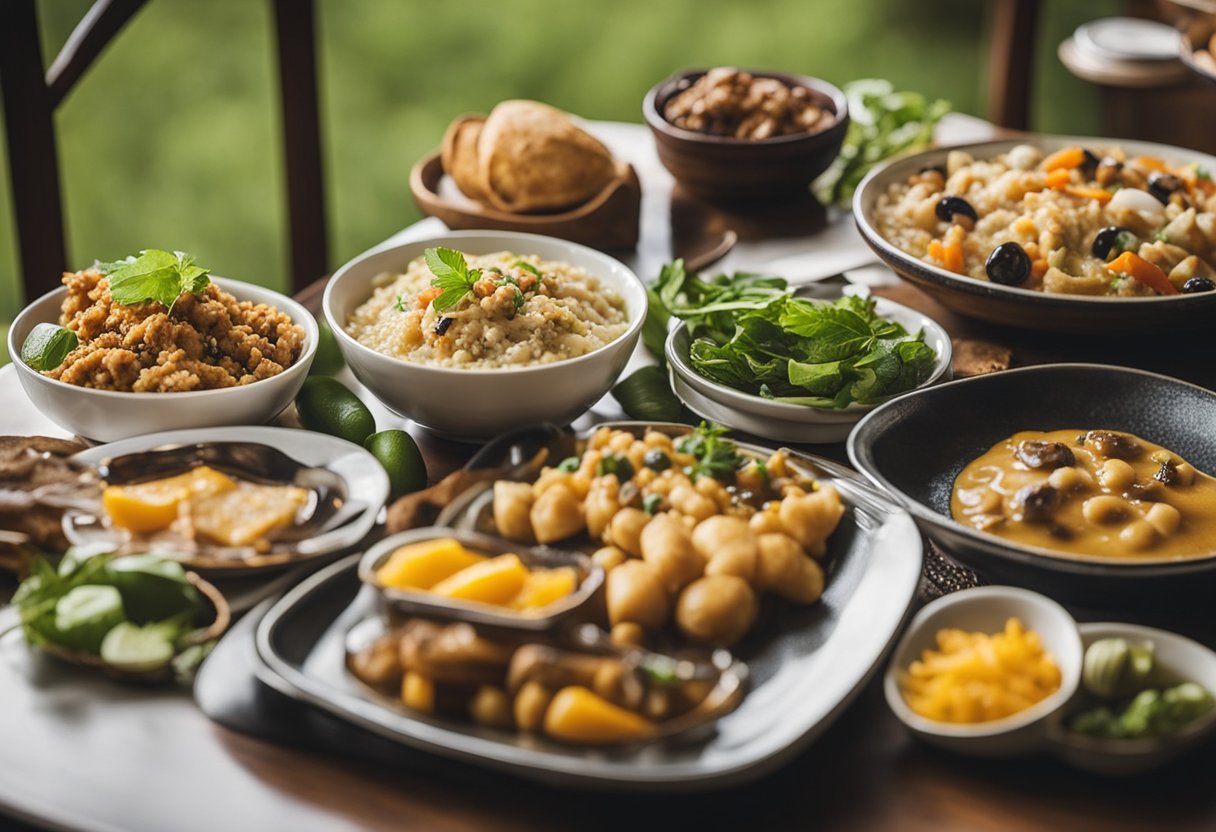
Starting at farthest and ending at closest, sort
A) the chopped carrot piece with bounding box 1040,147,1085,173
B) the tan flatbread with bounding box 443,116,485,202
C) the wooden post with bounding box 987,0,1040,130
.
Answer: the wooden post with bounding box 987,0,1040,130 → the tan flatbread with bounding box 443,116,485,202 → the chopped carrot piece with bounding box 1040,147,1085,173

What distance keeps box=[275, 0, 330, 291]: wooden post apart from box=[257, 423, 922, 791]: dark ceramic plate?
95.4 inches

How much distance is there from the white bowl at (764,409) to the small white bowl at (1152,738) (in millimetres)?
688

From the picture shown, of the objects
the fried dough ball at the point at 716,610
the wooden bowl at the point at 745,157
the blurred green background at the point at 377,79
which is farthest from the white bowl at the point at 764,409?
the blurred green background at the point at 377,79

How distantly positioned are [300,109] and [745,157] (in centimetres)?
167

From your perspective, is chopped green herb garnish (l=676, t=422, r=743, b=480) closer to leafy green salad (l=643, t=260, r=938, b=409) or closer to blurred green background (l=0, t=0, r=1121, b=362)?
leafy green salad (l=643, t=260, r=938, b=409)

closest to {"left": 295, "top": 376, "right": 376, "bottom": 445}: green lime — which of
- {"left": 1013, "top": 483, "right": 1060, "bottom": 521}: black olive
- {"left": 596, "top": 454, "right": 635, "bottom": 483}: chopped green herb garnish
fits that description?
{"left": 596, "top": 454, "right": 635, "bottom": 483}: chopped green herb garnish

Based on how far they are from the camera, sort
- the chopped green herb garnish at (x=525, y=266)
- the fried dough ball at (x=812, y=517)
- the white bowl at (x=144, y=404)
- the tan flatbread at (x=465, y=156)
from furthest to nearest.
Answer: the tan flatbread at (x=465, y=156)
the chopped green herb garnish at (x=525, y=266)
the white bowl at (x=144, y=404)
the fried dough ball at (x=812, y=517)

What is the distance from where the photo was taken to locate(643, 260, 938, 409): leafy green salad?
2285mm

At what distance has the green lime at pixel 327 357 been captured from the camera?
8.26 ft

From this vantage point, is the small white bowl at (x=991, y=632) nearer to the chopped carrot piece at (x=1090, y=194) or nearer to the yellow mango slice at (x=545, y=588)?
the yellow mango slice at (x=545, y=588)

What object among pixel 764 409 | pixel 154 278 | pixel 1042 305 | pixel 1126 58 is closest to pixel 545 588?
pixel 764 409

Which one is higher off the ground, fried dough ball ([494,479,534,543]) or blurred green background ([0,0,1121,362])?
fried dough ball ([494,479,534,543])

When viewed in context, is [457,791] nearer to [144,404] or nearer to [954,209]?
[144,404]

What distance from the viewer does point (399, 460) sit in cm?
213
